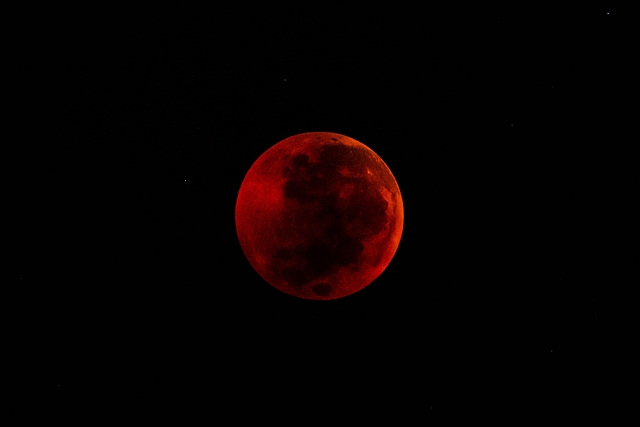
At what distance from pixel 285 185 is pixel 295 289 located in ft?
3.30

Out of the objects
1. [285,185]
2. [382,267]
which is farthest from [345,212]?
[382,267]

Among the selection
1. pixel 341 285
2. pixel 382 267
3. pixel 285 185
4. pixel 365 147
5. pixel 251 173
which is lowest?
pixel 341 285

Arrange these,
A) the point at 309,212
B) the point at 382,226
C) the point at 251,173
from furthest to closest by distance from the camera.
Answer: the point at 251,173, the point at 382,226, the point at 309,212

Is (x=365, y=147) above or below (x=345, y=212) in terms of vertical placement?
above

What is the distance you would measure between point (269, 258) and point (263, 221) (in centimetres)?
35

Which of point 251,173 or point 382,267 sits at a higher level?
point 251,173

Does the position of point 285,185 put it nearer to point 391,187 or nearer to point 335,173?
point 335,173

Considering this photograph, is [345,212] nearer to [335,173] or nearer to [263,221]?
[335,173]

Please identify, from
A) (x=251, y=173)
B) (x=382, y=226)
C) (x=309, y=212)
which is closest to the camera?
(x=309, y=212)

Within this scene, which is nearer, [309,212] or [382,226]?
[309,212]

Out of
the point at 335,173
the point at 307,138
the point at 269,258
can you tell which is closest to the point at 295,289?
the point at 269,258

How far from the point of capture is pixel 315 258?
3.94m

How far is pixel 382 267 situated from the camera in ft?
14.7

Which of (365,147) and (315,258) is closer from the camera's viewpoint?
(315,258)
